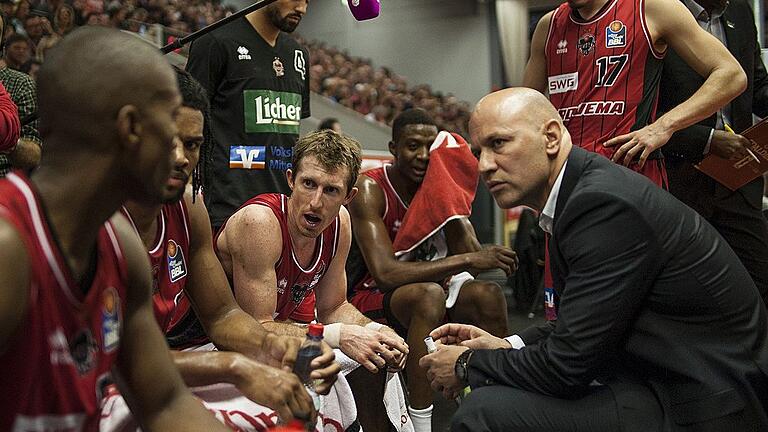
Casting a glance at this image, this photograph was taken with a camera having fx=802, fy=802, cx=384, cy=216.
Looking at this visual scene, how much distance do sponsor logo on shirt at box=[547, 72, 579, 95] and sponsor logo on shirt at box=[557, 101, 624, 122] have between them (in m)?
0.08

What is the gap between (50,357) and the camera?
47.8 inches

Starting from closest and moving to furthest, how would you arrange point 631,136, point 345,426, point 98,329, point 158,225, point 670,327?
point 98,329 < point 670,327 < point 158,225 < point 345,426 < point 631,136

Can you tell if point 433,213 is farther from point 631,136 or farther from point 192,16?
point 192,16

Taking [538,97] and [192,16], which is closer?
[538,97]

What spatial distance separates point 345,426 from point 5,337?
1.52 meters

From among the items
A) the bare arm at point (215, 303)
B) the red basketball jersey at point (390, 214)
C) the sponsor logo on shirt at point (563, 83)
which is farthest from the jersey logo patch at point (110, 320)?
the red basketball jersey at point (390, 214)

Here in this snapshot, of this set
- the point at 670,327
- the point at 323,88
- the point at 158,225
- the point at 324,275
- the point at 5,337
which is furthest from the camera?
the point at 323,88

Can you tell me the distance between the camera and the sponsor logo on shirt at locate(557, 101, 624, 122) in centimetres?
300

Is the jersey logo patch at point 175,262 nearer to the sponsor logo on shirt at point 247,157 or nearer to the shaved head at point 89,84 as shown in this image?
the shaved head at point 89,84

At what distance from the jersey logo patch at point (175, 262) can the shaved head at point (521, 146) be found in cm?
90

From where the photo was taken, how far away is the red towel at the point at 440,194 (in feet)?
12.9

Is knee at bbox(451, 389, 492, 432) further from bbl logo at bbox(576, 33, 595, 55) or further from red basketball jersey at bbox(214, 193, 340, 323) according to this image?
bbl logo at bbox(576, 33, 595, 55)

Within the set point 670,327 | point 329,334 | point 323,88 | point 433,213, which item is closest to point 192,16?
point 323,88

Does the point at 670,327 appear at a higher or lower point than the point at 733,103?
lower
